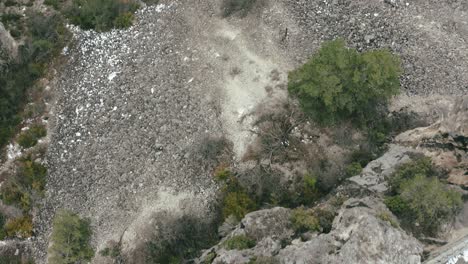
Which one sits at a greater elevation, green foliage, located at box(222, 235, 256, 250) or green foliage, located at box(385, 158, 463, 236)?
green foliage, located at box(385, 158, 463, 236)

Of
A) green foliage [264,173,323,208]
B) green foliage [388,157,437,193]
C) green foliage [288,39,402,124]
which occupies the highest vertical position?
green foliage [288,39,402,124]

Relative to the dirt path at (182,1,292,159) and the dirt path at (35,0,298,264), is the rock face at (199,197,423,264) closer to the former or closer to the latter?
the dirt path at (35,0,298,264)

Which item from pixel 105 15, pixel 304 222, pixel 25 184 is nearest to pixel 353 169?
pixel 304 222

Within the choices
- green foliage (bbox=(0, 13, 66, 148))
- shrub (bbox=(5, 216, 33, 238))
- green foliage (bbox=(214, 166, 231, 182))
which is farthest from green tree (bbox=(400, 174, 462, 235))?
green foliage (bbox=(0, 13, 66, 148))

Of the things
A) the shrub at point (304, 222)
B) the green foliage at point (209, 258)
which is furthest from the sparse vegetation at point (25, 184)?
the shrub at point (304, 222)

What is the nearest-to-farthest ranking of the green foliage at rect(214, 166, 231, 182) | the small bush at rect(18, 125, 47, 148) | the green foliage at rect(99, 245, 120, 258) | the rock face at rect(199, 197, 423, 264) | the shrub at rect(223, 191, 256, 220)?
the rock face at rect(199, 197, 423, 264), the shrub at rect(223, 191, 256, 220), the green foliage at rect(99, 245, 120, 258), the green foliage at rect(214, 166, 231, 182), the small bush at rect(18, 125, 47, 148)

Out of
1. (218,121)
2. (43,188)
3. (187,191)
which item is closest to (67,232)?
(43,188)
